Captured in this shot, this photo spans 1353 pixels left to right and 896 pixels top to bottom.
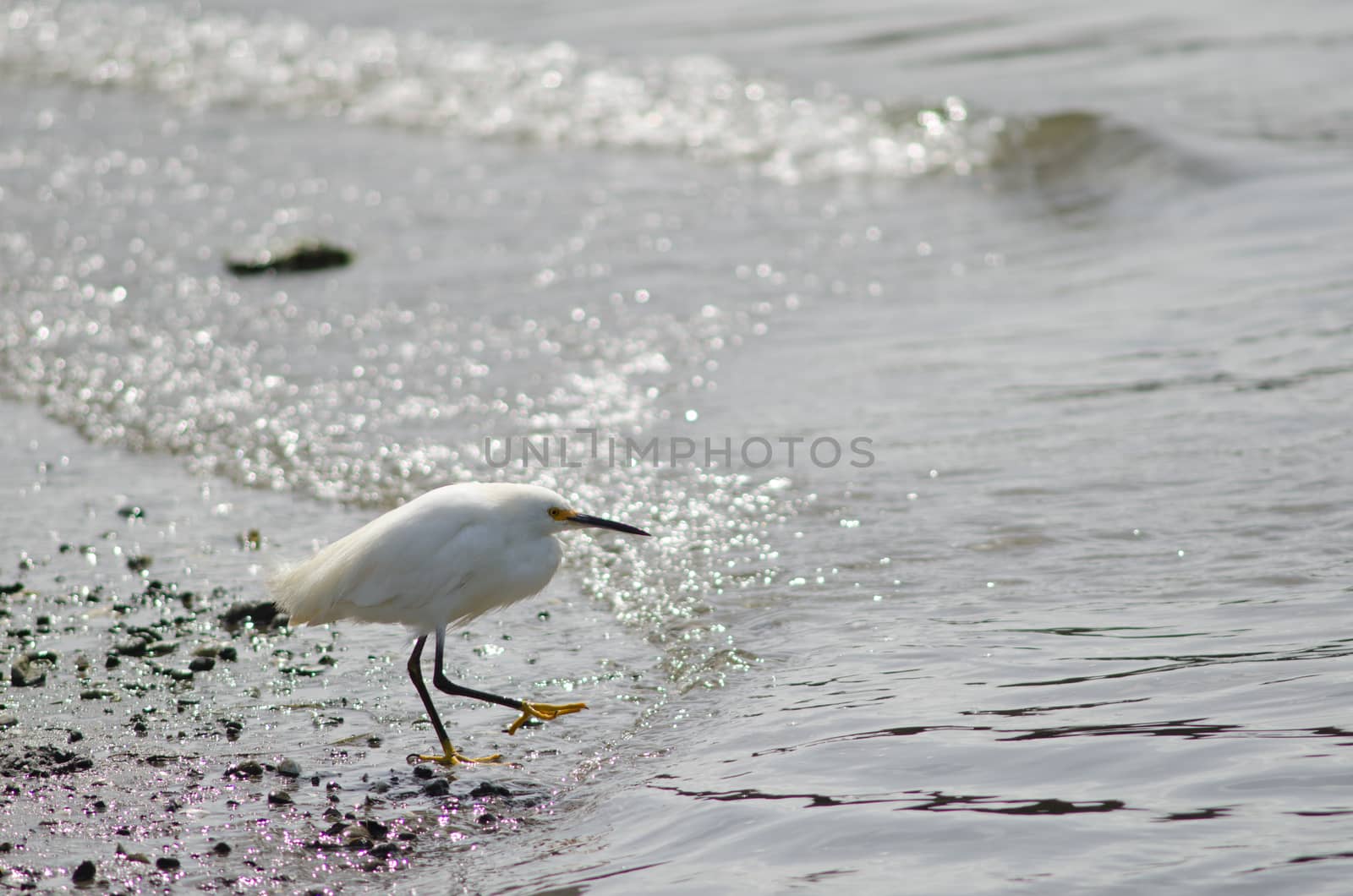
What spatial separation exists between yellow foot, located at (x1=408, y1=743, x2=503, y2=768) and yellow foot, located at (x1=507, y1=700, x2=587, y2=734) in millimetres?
159

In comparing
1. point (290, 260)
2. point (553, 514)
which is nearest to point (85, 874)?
point (553, 514)

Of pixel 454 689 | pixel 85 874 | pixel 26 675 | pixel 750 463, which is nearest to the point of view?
pixel 85 874

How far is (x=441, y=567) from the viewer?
4.41 m

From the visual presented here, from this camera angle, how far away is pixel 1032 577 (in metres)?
5.26

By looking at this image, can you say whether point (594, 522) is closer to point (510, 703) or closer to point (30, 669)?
point (510, 703)

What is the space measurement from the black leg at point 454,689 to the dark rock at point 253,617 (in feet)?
2.72

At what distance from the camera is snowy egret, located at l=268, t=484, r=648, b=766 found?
14.5 feet

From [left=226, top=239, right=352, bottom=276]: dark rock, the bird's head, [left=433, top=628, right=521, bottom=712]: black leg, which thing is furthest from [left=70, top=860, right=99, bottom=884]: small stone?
Answer: [left=226, top=239, right=352, bottom=276]: dark rock

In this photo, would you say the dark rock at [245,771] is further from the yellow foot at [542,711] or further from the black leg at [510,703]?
the yellow foot at [542,711]

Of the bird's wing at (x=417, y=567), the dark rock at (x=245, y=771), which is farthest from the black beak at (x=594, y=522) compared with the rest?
the dark rock at (x=245, y=771)

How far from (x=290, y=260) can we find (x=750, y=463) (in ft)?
16.3

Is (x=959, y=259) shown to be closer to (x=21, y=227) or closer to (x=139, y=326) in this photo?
(x=139, y=326)

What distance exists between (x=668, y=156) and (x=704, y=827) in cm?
1008

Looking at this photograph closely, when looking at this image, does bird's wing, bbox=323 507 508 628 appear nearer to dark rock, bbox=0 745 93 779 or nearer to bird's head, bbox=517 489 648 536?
bird's head, bbox=517 489 648 536
